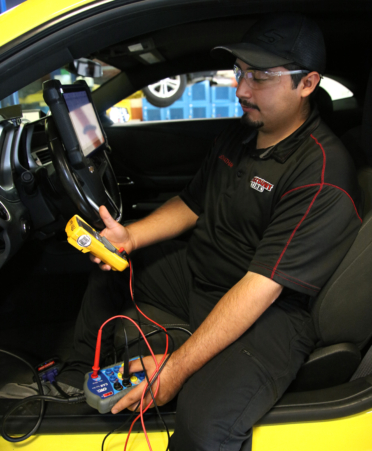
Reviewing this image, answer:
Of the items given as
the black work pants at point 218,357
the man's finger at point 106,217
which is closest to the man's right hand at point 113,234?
the man's finger at point 106,217

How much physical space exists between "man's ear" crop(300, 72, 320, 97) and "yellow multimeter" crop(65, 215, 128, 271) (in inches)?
28.1

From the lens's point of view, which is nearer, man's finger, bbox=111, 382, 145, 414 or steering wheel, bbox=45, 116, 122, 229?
man's finger, bbox=111, 382, 145, 414

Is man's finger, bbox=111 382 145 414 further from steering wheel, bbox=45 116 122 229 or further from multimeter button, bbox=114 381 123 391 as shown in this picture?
steering wheel, bbox=45 116 122 229

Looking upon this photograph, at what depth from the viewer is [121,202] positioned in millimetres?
1557

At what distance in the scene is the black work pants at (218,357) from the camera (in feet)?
3.12

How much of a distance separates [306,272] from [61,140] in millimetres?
781

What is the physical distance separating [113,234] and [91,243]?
0.21 meters

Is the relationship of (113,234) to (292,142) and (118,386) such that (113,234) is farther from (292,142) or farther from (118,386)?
(292,142)

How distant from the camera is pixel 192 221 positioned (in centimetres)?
153

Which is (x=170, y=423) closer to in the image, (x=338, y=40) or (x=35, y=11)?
(x=35, y=11)

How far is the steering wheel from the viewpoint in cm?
116

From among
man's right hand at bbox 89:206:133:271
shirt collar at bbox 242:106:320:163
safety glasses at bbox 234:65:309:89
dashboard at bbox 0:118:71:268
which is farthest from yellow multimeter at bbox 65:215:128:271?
safety glasses at bbox 234:65:309:89

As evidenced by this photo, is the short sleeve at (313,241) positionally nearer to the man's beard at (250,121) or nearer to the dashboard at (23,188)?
the man's beard at (250,121)

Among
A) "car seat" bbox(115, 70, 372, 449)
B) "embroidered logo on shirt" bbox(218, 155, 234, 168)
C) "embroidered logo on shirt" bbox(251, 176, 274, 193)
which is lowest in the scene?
"car seat" bbox(115, 70, 372, 449)
